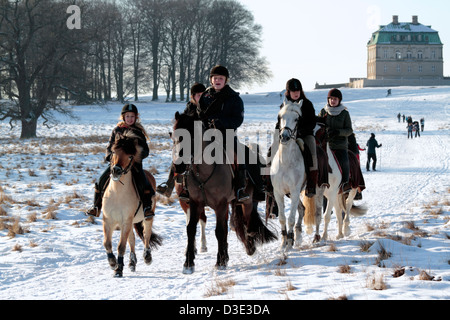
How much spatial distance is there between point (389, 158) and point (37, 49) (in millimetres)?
23097

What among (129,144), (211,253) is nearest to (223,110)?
(129,144)

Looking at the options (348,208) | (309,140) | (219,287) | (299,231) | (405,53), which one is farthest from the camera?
(405,53)

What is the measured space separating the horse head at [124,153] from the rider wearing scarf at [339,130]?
14.3 feet

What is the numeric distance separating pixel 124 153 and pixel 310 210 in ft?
13.2

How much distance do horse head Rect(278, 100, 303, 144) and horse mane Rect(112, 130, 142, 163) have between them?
2329 millimetres

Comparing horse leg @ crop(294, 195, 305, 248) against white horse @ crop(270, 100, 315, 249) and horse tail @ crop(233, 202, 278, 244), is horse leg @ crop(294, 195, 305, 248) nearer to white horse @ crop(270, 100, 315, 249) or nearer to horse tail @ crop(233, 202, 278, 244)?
white horse @ crop(270, 100, 315, 249)

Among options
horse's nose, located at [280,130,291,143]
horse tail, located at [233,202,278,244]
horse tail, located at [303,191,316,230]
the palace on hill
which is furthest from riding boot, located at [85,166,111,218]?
the palace on hill

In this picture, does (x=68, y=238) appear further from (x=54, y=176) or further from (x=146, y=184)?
(x=54, y=176)

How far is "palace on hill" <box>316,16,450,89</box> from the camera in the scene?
123250mm

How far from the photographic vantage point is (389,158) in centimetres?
3105

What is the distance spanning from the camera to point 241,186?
30.4ft

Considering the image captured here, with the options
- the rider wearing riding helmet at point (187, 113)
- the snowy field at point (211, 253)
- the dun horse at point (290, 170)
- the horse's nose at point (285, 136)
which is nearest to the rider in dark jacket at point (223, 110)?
the rider wearing riding helmet at point (187, 113)

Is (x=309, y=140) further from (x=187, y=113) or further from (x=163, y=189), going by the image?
(x=163, y=189)
